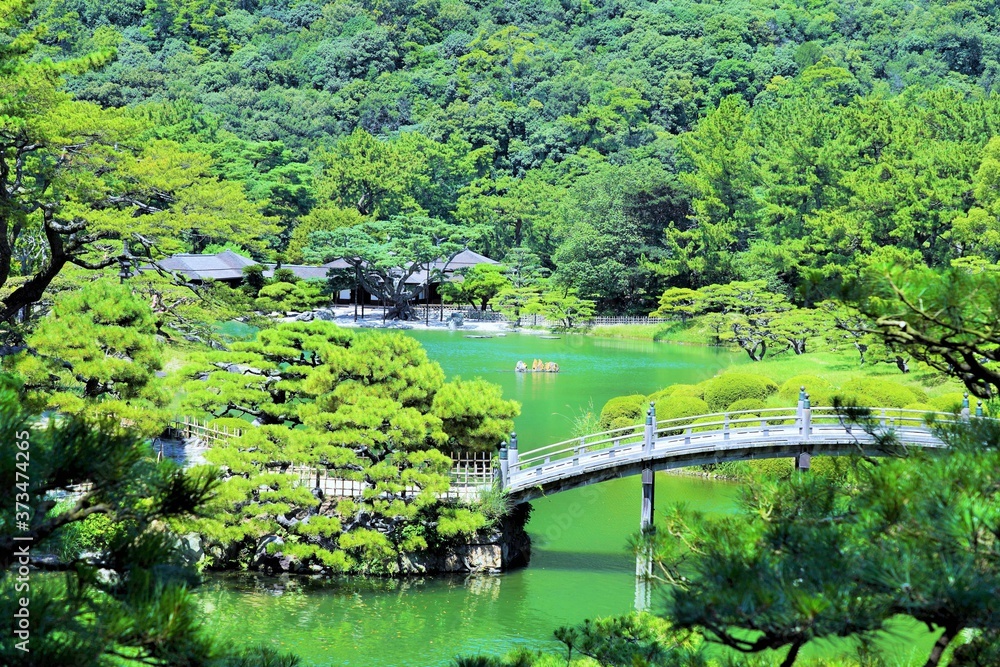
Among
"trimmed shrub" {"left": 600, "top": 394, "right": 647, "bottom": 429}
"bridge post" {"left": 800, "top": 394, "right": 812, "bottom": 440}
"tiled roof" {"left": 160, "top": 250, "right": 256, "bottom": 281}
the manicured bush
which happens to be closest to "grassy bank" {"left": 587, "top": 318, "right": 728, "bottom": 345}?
"tiled roof" {"left": 160, "top": 250, "right": 256, "bottom": 281}

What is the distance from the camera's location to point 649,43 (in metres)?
71.2

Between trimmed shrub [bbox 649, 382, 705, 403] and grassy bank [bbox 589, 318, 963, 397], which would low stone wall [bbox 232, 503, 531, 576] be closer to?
trimmed shrub [bbox 649, 382, 705, 403]

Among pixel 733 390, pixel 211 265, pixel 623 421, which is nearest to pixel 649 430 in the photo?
pixel 623 421

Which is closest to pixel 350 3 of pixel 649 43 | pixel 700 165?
pixel 649 43

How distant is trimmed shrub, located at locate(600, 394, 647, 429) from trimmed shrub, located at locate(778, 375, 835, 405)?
8.05 ft

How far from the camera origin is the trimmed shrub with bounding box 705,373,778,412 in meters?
18.8

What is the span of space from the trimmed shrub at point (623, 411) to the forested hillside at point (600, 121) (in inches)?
241

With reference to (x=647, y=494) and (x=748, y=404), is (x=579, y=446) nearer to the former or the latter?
(x=647, y=494)

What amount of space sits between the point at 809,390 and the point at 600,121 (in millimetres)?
39350

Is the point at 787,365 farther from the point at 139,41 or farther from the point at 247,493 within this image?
the point at 139,41

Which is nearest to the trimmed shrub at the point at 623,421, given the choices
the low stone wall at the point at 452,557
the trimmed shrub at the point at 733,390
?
A: the trimmed shrub at the point at 733,390

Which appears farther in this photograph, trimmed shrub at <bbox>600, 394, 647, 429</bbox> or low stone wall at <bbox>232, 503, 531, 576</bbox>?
trimmed shrub at <bbox>600, 394, 647, 429</bbox>

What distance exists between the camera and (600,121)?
2208 inches

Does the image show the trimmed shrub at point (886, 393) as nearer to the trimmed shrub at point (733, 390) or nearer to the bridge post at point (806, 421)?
the trimmed shrub at point (733, 390)
